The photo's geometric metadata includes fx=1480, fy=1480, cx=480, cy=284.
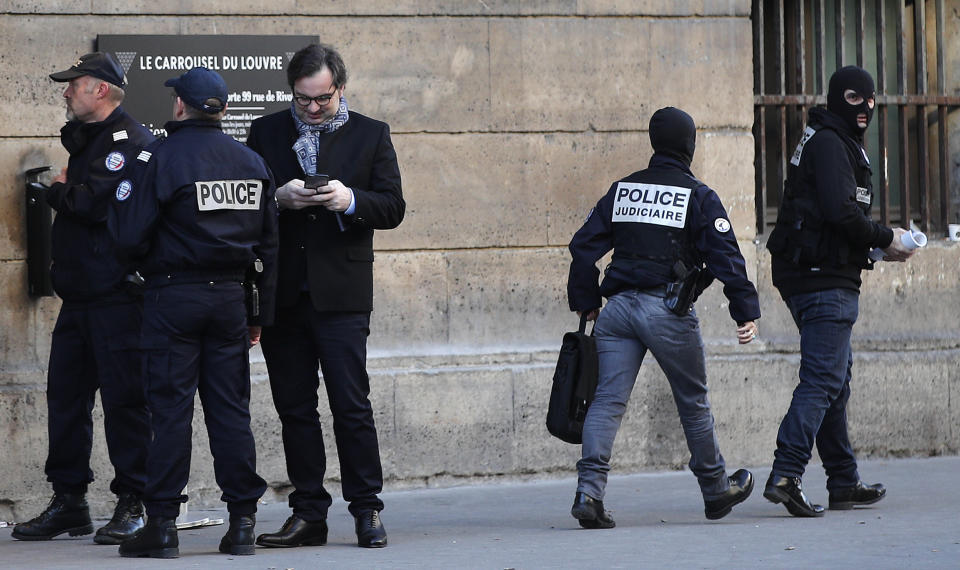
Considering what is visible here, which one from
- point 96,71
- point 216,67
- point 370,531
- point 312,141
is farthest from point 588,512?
point 216,67

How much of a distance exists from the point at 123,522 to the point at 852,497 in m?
3.15

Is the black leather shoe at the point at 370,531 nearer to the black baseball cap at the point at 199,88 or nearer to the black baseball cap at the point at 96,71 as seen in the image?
the black baseball cap at the point at 199,88

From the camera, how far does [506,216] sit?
7.63 meters

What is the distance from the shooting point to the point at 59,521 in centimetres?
616

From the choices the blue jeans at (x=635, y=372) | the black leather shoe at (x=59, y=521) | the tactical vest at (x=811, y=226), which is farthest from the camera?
the tactical vest at (x=811, y=226)

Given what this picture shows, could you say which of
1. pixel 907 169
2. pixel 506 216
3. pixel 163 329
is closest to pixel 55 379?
pixel 163 329

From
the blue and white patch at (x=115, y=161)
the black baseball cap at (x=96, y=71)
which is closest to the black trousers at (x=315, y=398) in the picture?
the blue and white patch at (x=115, y=161)

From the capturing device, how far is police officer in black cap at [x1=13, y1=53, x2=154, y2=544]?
598 centimetres

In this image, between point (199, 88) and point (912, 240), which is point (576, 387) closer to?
point (912, 240)

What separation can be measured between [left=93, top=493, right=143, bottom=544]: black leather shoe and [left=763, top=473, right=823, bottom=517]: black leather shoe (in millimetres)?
2621

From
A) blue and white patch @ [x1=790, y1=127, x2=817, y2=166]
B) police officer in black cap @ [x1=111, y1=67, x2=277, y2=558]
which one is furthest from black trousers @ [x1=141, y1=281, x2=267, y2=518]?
blue and white patch @ [x1=790, y1=127, x2=817, y2=166]

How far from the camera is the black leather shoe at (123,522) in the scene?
19.6ft

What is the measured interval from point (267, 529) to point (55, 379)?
Answer: 1.10 m

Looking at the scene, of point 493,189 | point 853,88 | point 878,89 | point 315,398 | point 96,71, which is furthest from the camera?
point 878,89
